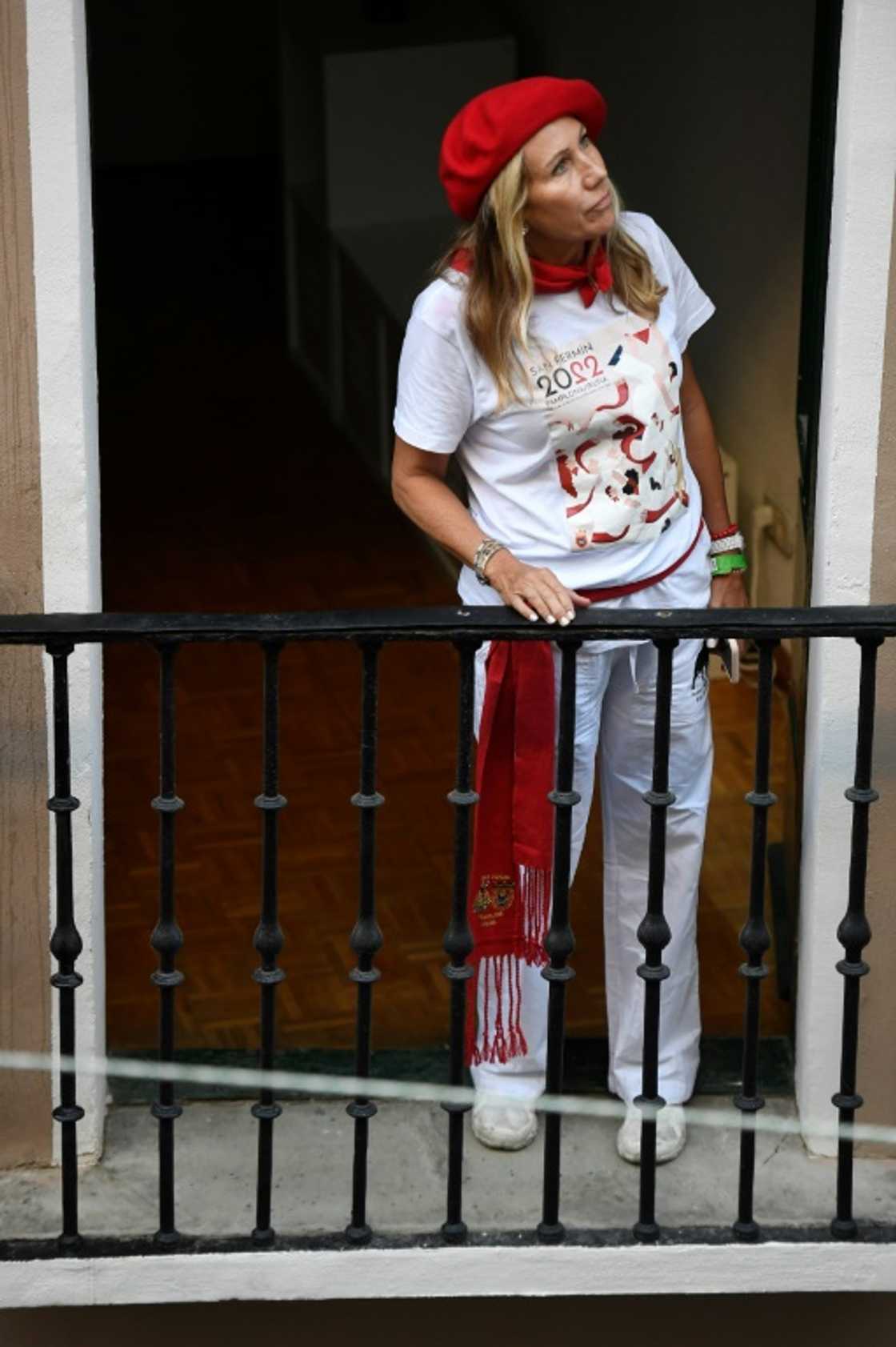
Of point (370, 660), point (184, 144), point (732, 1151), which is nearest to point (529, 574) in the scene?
point (370, 660)

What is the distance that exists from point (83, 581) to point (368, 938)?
2.44 ft

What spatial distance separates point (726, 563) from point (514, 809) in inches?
22.3

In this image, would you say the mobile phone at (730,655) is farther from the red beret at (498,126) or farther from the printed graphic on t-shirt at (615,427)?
the red beret at (498,126)

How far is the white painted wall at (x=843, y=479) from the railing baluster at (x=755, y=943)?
317 mm

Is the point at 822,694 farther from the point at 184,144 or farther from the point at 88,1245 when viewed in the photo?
the point at 184,144

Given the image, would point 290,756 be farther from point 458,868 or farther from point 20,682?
point 458,868

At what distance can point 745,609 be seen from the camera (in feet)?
11.3

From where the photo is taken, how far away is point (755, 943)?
361cm

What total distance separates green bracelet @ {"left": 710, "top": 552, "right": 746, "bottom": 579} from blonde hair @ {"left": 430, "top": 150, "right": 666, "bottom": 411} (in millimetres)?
525

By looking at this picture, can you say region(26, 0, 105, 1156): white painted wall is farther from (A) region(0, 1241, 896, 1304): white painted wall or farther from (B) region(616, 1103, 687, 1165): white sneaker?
(B) region(616, 1103, 687, 1165): white sneaker

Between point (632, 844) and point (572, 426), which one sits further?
point (632, 844)

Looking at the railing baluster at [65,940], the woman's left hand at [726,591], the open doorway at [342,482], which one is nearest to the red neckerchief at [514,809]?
→ the woman's left hand at [726,591]

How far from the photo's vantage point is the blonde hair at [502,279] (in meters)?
3.60

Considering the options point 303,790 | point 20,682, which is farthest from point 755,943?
point 303,790
